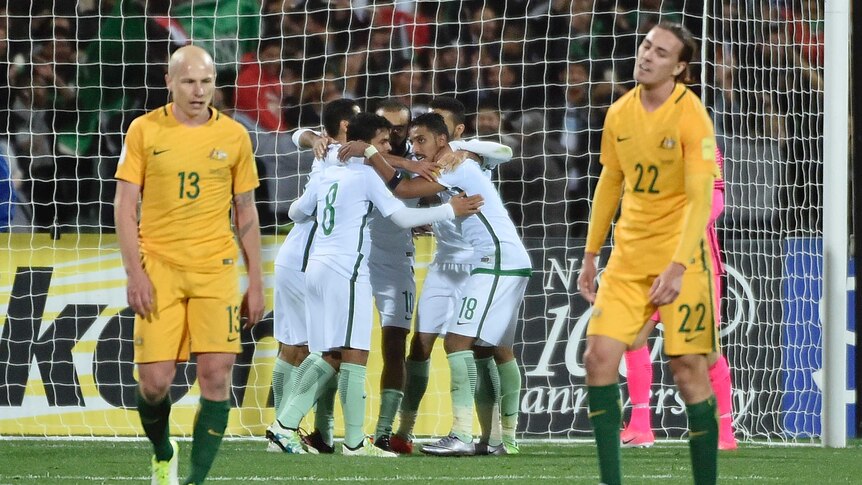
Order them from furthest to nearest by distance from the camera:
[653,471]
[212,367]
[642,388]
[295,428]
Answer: [642,388] → [295,428] → [653,471] → [212,367]

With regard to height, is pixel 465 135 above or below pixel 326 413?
above

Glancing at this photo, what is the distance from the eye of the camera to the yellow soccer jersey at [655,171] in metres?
4.62

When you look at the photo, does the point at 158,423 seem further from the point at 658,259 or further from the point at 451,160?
the point at 451,160

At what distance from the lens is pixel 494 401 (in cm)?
746

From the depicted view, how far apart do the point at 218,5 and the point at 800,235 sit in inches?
174

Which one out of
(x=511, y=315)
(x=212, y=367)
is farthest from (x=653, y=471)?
(x=212, y=367)

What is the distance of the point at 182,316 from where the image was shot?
503 centimetres

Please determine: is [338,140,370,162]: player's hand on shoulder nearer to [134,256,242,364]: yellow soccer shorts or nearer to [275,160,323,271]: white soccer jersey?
[275,160,323,271]: white soccer jersey

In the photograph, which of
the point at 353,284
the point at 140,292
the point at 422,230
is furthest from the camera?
the point at 422,230

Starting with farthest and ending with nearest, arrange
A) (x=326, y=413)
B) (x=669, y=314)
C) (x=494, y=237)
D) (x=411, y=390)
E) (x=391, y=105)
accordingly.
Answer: (x=391, y=105) → (x=326, y=413) → (x=411, y=390) → (x=494, y=237) → (x=669, y=314)

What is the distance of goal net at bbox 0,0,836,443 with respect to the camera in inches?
337

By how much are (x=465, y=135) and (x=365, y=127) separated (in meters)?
3.22

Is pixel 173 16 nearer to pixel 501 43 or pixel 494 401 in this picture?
pixel 501 43

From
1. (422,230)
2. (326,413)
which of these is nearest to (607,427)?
(326,413)
